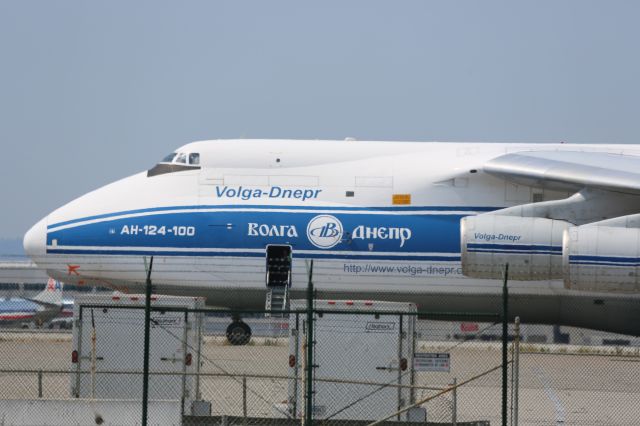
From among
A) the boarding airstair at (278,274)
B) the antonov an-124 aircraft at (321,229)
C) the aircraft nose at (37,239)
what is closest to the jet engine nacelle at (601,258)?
the antonov an-124 aircraft at (321,229)

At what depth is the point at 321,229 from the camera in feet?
75.1

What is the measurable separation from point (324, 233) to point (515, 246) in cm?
491

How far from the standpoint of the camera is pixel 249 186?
77.6 feet

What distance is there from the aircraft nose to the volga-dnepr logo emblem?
16.5ft

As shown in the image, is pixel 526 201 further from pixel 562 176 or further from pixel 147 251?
pixel 147 251

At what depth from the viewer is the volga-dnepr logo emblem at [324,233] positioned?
75.0ft

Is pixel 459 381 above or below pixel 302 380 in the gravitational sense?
below

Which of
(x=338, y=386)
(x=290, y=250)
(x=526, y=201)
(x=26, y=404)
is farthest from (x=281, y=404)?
(x=526, y=201)

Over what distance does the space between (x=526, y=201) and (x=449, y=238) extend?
158 centimetres

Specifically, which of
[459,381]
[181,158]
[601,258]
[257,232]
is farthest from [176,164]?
[601,258]

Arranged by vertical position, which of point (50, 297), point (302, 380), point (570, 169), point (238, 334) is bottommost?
point (50, 297)

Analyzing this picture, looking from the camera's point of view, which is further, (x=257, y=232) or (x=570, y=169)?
(x=257, y=232)

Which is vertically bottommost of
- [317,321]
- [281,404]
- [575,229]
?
[281,404]

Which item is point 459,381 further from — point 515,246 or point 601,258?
point 601,258
